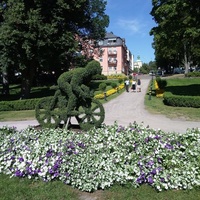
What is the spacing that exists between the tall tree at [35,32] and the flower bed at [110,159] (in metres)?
15.7

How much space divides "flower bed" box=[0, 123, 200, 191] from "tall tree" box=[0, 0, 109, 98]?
15.7 metres

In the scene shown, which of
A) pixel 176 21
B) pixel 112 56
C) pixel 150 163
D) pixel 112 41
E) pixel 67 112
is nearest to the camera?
pixel 150 163

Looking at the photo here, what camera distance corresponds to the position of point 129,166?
5.14 m

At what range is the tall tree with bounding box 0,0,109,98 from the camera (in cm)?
1983

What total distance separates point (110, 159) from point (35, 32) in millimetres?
17362

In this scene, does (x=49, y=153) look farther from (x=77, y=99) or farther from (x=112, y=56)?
(x=112, y=56)

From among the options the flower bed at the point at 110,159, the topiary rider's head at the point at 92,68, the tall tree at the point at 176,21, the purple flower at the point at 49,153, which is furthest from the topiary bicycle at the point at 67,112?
the tall tree at the point at 176,21

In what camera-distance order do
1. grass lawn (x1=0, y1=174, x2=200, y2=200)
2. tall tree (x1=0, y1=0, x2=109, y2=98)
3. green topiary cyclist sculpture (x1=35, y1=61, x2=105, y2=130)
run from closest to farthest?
grass lawn (x1=0, y1=174, x2=200, y2=200)
green topiary cyclist sculpture (x1=35, y1=61, x2=105, y2=130)
tall tree (x1=0, y1=0, x2=109, y2=98)

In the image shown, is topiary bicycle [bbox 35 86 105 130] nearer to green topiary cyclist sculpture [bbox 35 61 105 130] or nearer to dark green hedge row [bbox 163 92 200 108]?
green topiary cyclist sculpture [bbox 35 61 105 130]

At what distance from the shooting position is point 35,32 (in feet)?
66.2

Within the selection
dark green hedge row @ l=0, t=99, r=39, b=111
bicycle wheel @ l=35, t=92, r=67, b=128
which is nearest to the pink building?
dark green hedge row @ l=0, t=99, r=39, b=111

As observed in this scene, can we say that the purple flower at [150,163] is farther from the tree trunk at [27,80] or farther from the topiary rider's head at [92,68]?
the tree trunk at [27,80]

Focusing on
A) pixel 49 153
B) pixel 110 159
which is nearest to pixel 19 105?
pixel 49 153

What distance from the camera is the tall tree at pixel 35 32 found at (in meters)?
19.8
